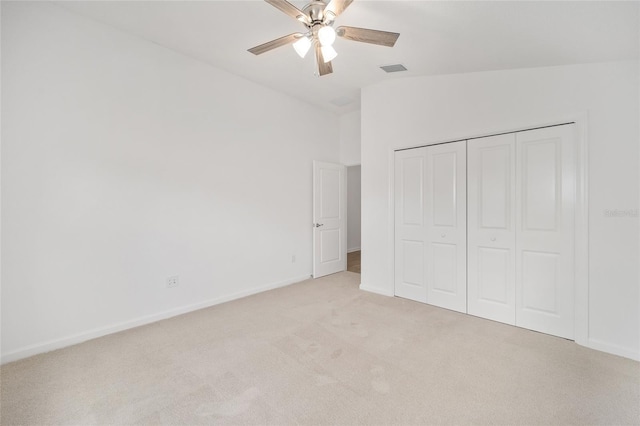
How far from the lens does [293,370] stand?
→ 2145mm

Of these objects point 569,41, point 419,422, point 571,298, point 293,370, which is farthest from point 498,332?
point 569,41

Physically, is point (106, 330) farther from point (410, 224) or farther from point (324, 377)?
point (410, 224)

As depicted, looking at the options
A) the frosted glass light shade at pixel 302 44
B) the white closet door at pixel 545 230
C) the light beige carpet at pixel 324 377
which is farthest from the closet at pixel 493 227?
the frosted glass light shade at pixel 302 44

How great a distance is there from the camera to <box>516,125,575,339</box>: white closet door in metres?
2.60

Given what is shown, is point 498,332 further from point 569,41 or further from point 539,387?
point 569,41

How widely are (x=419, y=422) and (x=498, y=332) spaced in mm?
1637

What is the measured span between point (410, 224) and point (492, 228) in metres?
0.94

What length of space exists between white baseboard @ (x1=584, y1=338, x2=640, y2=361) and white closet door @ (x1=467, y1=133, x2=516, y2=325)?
1.93 feet

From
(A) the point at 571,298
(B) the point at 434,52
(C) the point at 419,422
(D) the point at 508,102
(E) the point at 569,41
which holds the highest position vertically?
(B) the point at 434,52

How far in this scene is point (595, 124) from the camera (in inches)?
96.3

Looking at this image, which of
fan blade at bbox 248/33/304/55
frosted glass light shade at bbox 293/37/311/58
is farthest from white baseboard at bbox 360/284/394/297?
fan blade at bbox 248/33/304/55

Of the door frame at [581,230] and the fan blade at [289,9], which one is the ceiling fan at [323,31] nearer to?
the fan blade at [289,9]

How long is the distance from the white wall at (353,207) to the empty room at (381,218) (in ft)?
12.5

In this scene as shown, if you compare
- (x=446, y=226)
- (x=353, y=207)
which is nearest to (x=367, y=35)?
(x=446, y=226)
